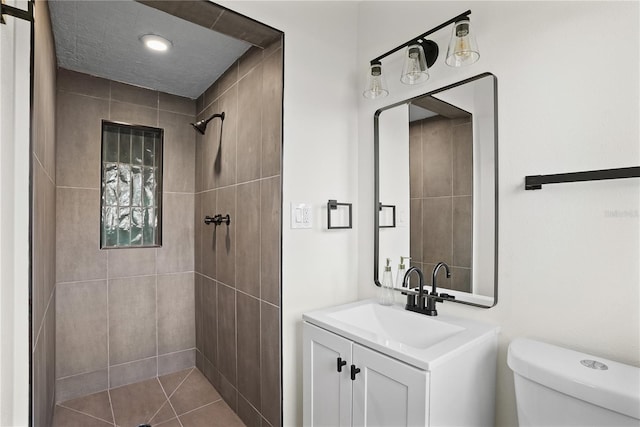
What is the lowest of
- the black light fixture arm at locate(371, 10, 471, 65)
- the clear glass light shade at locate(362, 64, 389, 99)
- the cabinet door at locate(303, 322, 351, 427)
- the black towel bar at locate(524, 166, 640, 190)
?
the cabinet door at locate(303, 322, 351, 427)

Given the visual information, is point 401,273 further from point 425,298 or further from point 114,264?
point 114,264

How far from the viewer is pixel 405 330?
152cm

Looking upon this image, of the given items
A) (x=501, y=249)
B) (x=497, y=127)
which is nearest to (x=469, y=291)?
(x=501, y=249)

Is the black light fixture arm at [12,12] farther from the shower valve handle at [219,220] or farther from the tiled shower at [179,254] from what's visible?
the shower valve handle at [219,220]

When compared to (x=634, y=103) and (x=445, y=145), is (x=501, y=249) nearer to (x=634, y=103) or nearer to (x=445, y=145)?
(x=445, y=145)

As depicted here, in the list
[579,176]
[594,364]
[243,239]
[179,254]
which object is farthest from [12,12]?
[179,254]

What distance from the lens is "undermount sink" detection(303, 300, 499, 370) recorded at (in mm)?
1109

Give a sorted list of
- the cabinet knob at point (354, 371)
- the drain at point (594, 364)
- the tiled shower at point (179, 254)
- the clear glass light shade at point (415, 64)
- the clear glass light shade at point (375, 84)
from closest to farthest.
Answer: the drain at point (594, 364), the cabinet knob at point (354, 371), the clear glass light shade at point (415, 64), the clear glass light shade at point (375, 84), the tiled shower at point (179, 254)

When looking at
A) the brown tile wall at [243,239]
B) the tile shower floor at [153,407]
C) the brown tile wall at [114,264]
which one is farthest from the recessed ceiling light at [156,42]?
the tile shower floor at [153,407]

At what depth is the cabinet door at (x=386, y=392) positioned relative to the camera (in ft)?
3.45

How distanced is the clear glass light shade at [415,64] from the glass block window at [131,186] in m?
1.99

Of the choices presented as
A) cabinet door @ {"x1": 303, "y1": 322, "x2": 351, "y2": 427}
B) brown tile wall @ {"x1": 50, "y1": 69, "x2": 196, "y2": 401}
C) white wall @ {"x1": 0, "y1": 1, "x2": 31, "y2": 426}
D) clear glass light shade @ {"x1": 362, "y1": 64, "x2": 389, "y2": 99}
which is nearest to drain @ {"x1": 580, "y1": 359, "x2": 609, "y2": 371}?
cabinet door @ {"x1": 303, "y1": 322, "x2": 351, "y2": 427}

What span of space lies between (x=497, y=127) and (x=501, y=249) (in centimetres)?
48

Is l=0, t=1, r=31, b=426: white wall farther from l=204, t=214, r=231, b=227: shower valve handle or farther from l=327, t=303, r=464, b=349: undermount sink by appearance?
l=204, t=214, r=231, b=227: shower valve handle
